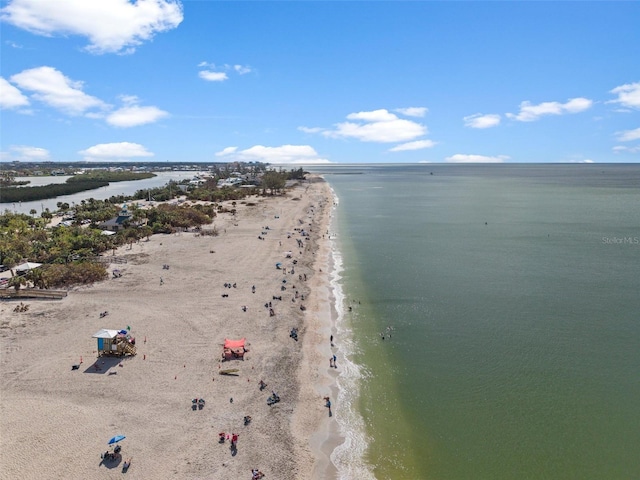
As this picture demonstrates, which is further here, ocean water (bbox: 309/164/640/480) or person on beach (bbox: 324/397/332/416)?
person on beach (bbox: 324/397/332/416)

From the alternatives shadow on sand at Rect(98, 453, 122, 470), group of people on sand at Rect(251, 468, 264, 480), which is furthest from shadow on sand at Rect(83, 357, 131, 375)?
group of people on sand at Rect(251, 468, 264, 480)

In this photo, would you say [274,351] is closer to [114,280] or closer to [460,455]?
[460,455]

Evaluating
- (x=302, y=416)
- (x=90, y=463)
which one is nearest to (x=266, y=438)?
(x=302, y=416)

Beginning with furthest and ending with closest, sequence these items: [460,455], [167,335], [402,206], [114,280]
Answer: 1. [402,206]
2. [114,280]
3. [167,335]
4. [460,455]

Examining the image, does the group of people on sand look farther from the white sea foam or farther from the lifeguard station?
the lifeguard station

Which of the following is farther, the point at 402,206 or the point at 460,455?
the point at 402,206

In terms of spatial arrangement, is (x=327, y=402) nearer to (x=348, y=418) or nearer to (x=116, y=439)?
(x=348, y=418)

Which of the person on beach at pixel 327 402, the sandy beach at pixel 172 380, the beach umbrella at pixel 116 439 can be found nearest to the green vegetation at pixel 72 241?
the sandy beach at pixel 172 380
